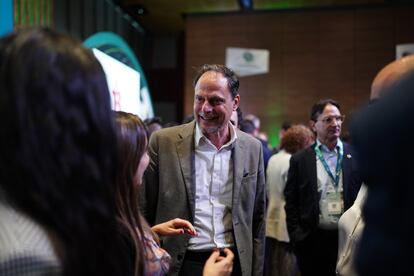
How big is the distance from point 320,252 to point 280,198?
39.1 inches

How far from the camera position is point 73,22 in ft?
21.4

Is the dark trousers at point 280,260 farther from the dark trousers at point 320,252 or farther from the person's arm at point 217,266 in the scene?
the person's arm at point 217,266

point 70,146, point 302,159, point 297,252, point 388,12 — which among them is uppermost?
point 388,12

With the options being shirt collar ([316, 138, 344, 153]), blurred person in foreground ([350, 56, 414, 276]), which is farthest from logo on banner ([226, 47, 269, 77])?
blurred person in foreground ([350, 56, 414, 276])

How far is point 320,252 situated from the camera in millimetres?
2693

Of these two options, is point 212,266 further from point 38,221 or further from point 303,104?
point 303,104

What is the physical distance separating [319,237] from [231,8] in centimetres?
656

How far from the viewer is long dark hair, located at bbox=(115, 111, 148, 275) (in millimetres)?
960

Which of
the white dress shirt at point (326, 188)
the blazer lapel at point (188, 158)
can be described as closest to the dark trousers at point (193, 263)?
the blazer lapel at point (188, 158)

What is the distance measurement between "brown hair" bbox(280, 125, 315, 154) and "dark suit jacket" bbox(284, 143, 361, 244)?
672 millimetres

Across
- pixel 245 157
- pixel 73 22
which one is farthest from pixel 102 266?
pixel 73 22

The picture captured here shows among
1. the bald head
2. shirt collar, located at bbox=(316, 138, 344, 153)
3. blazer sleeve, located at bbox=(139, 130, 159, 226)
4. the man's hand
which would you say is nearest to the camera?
the bald head

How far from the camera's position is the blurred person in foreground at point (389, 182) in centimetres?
61

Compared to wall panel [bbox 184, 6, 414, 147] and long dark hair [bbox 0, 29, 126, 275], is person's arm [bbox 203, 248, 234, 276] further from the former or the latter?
wall panel [bbox 184, 6, 414, 147]
